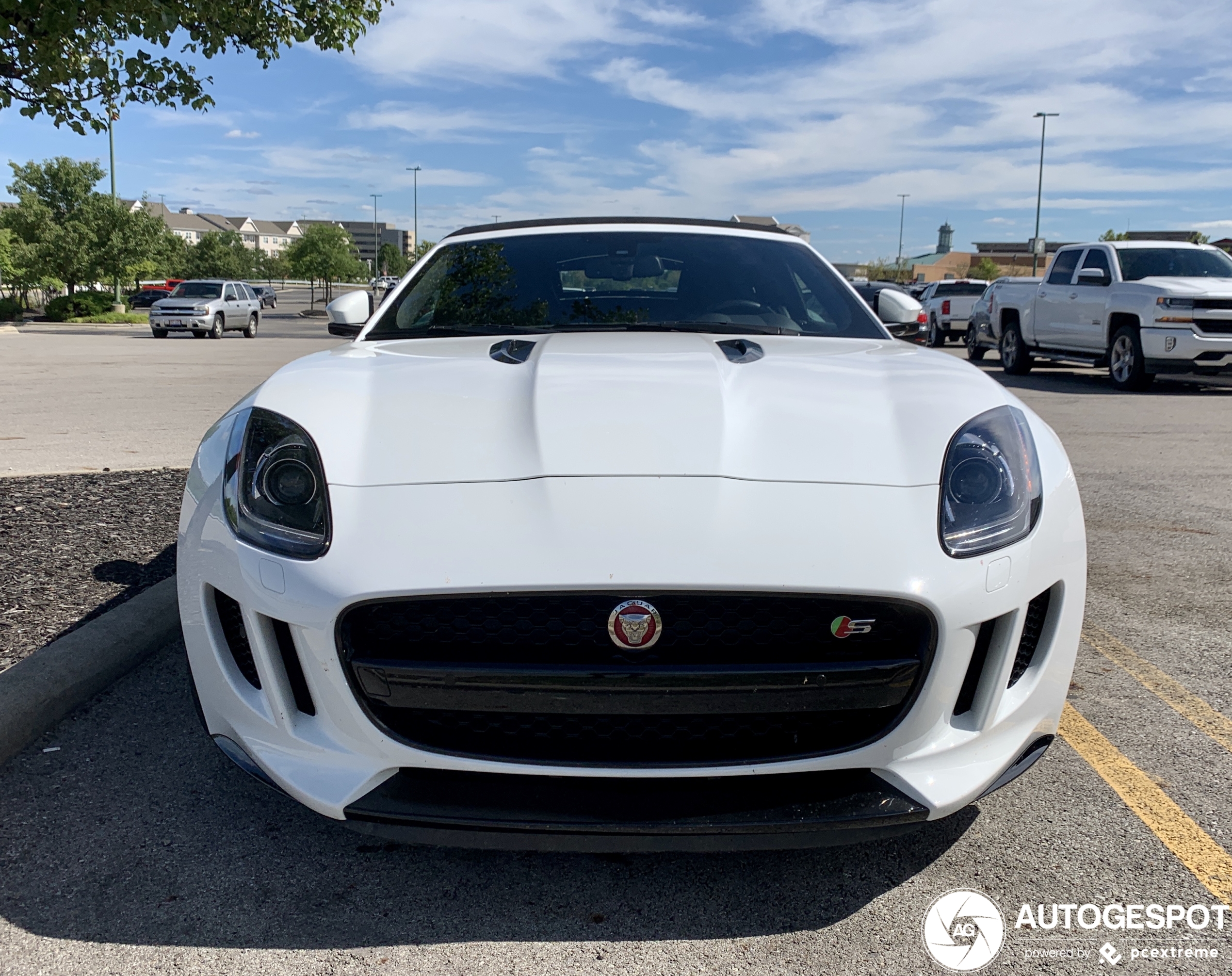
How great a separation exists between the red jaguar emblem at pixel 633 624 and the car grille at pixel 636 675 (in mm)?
15

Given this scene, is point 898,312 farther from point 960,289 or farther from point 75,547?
point 960,289

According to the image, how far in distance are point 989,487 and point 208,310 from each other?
31.4m

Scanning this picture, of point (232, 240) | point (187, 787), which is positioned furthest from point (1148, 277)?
point (232, 240)

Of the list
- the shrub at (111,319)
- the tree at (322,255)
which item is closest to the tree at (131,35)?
the shrub at (111,319)

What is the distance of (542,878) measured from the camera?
7.44 ft

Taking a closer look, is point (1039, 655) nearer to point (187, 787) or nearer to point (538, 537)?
point (538, 537)

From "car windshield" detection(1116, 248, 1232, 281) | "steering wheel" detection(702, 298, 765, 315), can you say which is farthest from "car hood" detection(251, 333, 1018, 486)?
"car windshield" detection(1116, 248, 1232, 281)

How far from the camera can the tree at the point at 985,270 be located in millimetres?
95938

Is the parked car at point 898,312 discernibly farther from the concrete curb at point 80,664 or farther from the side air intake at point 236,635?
the concrete curb at point 80,664

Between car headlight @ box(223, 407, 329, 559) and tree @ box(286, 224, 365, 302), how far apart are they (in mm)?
59979

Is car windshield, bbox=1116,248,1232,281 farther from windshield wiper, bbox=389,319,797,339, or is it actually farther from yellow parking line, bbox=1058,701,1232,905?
yellow parking line, bbox=1058,701,1232,905

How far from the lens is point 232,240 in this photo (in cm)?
11875

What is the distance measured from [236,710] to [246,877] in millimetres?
392

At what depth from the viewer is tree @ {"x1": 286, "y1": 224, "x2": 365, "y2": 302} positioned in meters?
59.3
